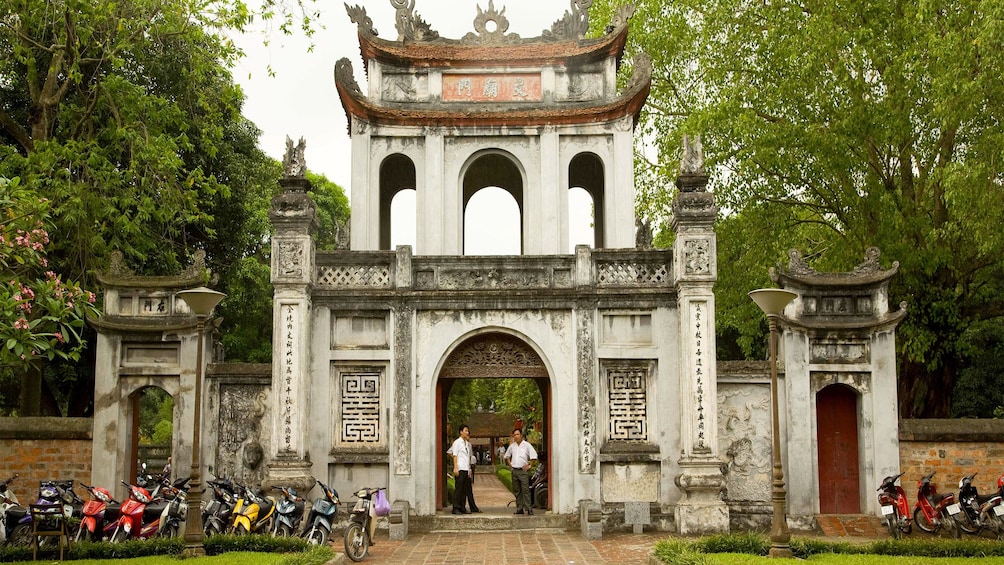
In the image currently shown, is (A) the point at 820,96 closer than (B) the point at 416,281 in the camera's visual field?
No

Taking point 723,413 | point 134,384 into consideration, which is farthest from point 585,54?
point 134,384

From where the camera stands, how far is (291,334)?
14406 mm

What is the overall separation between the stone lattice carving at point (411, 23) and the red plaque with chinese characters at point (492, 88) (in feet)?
3.42

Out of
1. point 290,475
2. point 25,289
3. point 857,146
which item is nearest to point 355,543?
point 290,475

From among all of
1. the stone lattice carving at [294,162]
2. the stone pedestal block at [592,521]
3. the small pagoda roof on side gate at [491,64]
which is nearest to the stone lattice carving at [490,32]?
the small pagoda roof on side gate at [491,64]

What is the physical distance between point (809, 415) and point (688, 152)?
4414mm

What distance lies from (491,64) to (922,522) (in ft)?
33.2

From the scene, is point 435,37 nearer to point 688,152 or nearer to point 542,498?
point 688,152

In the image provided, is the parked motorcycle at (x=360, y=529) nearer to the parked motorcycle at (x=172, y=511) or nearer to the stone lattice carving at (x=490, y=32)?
the parked motorcycle at (x=172, y=511)

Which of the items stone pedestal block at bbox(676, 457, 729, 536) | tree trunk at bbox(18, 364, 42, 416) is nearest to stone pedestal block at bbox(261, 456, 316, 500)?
stone pedestal block at bbox(676, 457, 729, 536)

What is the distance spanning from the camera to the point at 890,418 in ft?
48.4

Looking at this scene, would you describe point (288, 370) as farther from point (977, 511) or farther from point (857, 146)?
point (857, 146)

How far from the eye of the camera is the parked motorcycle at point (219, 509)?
12.6 m

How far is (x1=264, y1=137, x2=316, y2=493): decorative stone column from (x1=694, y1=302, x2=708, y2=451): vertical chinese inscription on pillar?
5.70m
